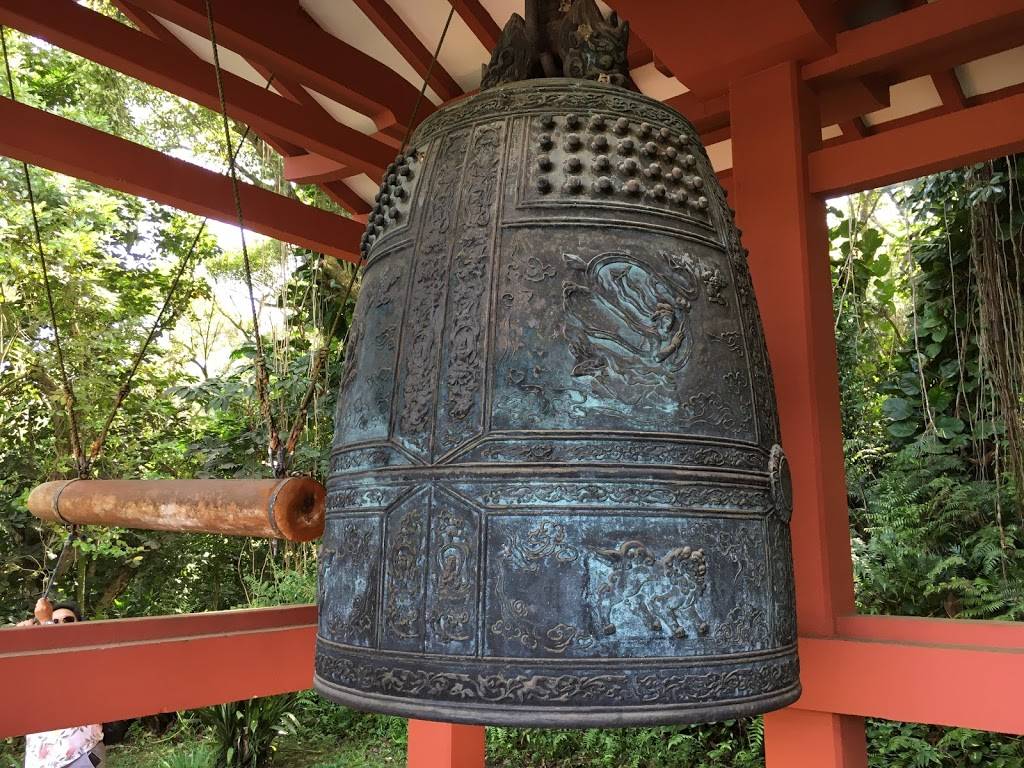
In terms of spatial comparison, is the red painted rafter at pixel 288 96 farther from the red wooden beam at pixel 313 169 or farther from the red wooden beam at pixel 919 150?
the red wooden beam at pixel 919 150

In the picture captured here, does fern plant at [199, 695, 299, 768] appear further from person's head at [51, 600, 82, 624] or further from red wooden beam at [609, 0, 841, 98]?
red wooden beam at [609, 0, 841, 98]

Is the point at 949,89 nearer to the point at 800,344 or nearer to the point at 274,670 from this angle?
the point at 800,344

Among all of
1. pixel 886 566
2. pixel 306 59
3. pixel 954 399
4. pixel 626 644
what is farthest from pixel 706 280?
pixel 954 399

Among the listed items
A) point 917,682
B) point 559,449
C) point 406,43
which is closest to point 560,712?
point 559,449

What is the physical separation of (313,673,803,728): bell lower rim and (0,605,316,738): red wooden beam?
155 cm

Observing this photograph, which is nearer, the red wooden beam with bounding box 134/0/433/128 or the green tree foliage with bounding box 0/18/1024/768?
the red wooden beam with bounding box 134/0/433/128

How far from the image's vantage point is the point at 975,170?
521 cm

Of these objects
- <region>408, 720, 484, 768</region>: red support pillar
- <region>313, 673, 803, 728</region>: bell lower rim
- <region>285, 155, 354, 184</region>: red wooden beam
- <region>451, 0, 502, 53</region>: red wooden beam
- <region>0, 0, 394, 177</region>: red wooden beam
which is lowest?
<region>408, 720, 484, 768</region>: red support pillar

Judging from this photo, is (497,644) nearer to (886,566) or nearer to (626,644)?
(626,644)

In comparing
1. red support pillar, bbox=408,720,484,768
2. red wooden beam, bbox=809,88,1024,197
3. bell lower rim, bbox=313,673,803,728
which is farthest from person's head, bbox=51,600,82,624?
red wooden beam, bbox=809,88,1024,197

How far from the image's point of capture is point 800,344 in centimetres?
264

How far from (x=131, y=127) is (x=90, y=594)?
5.06 m

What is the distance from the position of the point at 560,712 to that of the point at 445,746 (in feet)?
8.16

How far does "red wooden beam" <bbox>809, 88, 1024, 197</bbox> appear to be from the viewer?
2.71 meters
